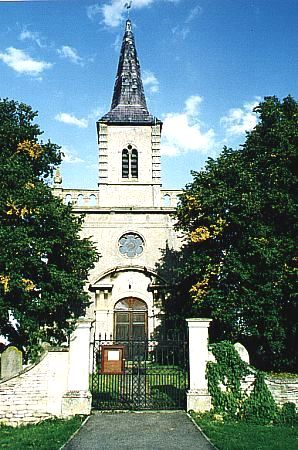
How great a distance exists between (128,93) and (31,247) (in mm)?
13896

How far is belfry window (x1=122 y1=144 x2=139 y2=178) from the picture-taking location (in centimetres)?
2450

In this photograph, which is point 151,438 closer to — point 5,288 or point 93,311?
point 5,288

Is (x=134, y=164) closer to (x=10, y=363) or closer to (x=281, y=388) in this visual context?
(x=10, y=363)

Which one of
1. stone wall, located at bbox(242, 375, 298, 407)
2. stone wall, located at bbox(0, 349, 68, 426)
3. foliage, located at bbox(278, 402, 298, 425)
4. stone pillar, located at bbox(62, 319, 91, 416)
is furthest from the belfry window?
foliage, located at bbox(278, 402, 298, 425)

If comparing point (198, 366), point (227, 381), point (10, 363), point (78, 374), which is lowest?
point (227, 381)

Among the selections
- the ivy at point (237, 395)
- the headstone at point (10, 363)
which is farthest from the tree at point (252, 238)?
the headstone at point (10, 363)

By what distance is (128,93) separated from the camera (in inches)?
1046

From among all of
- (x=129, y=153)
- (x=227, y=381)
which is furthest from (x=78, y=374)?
(x=129, y=153)

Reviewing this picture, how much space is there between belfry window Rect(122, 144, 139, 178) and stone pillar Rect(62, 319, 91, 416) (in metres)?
15.5

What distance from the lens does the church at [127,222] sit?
2158 cm

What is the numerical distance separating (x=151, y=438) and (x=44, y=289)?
1050 cm

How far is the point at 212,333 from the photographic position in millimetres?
17562

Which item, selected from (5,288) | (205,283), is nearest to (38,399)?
(5,288)

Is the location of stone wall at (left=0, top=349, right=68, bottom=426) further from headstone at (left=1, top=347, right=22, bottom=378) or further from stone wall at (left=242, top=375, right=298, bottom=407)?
stone wall at (left=242, top=375, right=298, bottom=407)
